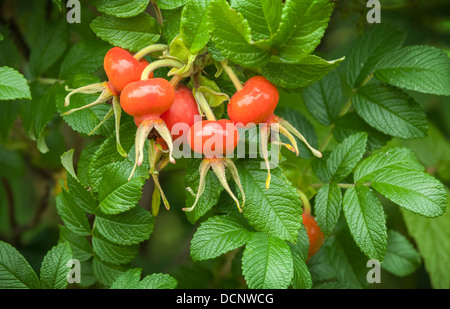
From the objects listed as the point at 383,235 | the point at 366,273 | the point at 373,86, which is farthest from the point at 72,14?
the point at 366,273

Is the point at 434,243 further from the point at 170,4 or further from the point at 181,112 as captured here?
the point at 170,4

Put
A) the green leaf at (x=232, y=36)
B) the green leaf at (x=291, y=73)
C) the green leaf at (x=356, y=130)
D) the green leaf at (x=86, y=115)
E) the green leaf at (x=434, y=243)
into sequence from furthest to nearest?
1. the green leaf at (x=434, y=243)
2. the green leaf at (x=356, y=130)
3. the green leaf at (x=86, y=115)
4. the green leaf at (x=291, y=73)
5. the green leaf at (x=232, y=36)

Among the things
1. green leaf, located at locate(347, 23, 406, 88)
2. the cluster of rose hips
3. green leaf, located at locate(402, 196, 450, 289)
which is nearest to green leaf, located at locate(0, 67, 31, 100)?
the cluster of rose hips

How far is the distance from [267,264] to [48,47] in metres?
1.12

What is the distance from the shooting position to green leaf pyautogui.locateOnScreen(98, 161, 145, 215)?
1.27 metres

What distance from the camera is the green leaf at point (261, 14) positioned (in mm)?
1079

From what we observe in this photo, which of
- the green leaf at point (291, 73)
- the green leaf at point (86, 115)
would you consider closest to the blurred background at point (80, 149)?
the green leaf at point (86, 115)

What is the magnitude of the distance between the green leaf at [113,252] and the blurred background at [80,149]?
402 mm

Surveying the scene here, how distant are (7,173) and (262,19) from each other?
5.15 feet

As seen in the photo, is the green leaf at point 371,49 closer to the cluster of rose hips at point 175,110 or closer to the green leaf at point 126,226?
the cluster of rose hips at point 175,110

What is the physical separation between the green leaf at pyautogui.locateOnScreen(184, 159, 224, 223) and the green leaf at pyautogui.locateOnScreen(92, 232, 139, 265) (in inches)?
9.2

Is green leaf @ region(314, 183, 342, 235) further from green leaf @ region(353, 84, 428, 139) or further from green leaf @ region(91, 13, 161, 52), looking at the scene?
green leaf @ region(91, 13, 161, 52)
